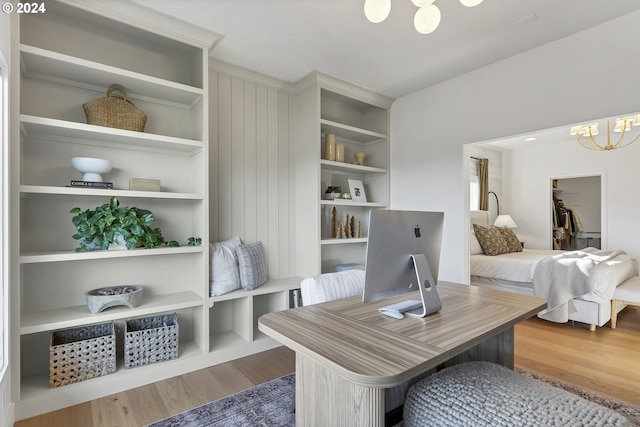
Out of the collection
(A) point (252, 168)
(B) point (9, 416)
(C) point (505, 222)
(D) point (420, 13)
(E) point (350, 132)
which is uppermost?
(D) point (420, 13)

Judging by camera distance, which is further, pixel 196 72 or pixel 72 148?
pixel 196 72

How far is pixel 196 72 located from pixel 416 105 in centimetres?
220

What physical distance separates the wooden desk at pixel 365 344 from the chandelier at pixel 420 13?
4.61 feet

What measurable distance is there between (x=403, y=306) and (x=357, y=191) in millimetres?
2238

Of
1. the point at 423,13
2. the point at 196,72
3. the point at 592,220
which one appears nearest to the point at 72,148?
the point at 196,72

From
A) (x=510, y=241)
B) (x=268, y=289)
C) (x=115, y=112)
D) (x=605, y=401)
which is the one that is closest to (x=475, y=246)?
(x=510, y=241)

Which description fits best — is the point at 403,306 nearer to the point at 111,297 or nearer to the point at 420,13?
the point at 420,13

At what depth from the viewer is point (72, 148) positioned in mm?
2152

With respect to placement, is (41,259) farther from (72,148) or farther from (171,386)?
(171,386)

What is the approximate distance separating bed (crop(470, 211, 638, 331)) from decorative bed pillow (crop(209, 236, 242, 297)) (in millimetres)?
3095

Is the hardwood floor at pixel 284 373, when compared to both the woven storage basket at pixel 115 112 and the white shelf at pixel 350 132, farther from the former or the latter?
the white shelf at pixel 350 132

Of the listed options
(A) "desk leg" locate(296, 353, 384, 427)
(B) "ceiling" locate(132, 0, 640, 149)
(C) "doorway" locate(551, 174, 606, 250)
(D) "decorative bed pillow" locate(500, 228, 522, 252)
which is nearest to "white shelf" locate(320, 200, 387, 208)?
(B) "ceiling" locate(132, 0, 640, 149)

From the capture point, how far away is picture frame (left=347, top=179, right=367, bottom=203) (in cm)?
358

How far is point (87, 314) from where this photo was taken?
200 centimetres
